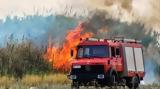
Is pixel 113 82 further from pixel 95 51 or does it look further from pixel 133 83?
pixel 133 83

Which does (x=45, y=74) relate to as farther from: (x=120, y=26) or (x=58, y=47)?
(x=120, y=26)

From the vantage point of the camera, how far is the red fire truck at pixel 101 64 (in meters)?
37.6

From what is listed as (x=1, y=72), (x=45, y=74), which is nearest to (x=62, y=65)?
(x=45, y=74)

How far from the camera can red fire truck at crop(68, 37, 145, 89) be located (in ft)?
123

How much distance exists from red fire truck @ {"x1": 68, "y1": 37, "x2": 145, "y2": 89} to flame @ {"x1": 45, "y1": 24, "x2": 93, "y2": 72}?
18.4ft

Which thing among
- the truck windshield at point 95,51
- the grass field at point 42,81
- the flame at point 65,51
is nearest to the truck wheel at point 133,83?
the grass field at point 42,81

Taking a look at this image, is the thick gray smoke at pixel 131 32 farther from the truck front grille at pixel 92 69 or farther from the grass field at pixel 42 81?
the truck front grille at pixel 92 69

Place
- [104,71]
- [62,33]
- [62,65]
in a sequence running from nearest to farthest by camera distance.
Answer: [104,71], [62,65], [62,33]

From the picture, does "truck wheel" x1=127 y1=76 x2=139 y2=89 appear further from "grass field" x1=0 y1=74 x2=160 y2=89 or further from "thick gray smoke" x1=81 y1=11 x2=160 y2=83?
"thick gray smoke" x1=81 y1=11 x2=160 y2=83

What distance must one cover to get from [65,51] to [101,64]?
10332mm

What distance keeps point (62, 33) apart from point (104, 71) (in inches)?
556

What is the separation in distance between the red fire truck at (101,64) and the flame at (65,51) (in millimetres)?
5609

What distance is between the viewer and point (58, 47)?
4825 centimetres

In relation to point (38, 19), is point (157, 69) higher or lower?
lower
